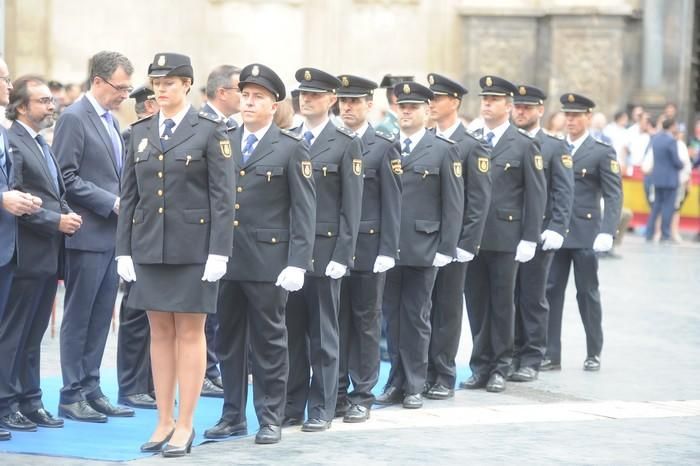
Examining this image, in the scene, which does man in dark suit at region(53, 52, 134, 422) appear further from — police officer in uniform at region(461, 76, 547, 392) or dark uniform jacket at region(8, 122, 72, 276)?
police officer in uniform at region(461, 76, 547, 392)

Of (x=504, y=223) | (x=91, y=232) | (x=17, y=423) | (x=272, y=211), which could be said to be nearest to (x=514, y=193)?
(x=504, y=223)

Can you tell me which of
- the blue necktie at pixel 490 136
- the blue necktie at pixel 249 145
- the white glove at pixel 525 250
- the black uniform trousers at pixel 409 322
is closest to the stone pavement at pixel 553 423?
the black uniform trousers at pixel 409 322

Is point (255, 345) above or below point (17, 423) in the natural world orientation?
above

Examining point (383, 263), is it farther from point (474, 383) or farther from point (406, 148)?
point (474, 383)

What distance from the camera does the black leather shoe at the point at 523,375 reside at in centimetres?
1082

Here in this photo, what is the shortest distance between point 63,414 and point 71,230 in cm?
116

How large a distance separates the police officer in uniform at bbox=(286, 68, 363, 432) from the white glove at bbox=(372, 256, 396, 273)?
1.06 ft

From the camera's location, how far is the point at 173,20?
22.7 meters

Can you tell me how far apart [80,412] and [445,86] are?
10.5ft

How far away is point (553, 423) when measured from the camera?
29.9 feet

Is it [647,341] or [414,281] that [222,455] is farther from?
[647,341]

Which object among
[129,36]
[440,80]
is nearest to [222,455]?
[440,80]

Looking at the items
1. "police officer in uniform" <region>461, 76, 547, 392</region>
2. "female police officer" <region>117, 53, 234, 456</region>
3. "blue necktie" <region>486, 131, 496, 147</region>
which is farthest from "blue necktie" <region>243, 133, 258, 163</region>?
"blue necktie" <region>486, 131, 496, 147</region>

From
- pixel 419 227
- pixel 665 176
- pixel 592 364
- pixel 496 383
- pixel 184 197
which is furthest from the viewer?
pixel 665 176
